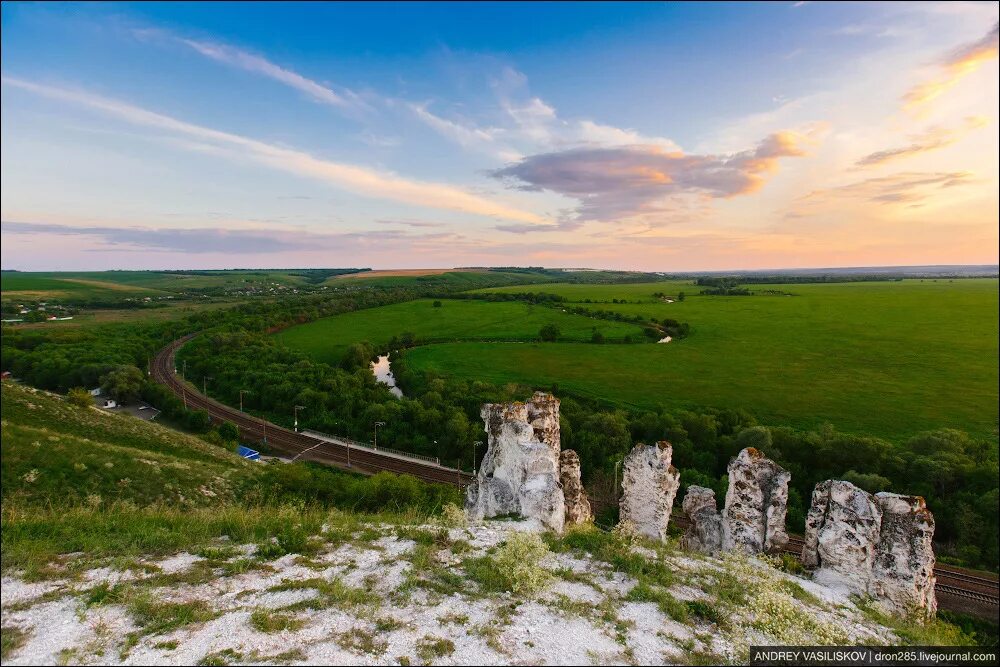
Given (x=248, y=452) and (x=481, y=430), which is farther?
(x=481, y=430)

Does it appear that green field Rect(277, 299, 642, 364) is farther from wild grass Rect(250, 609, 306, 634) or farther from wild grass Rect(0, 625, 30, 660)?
wild grass Rect(250, 609, 306, 634)

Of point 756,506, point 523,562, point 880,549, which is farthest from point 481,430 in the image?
point 523,562

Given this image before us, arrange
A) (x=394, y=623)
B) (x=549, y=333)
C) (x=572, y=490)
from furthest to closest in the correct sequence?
(x=549, y=333)
(x=572, y=490)
(x=394, y=623)

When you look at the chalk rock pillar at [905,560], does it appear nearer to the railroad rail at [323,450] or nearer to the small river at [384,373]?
the railroad rail at [323,450]

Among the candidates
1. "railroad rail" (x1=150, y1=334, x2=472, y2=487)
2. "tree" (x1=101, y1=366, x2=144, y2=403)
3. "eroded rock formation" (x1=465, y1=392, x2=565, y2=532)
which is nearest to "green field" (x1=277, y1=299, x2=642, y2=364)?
"railroad rail" (x1=150, y1=334, x2=472, y2=487)

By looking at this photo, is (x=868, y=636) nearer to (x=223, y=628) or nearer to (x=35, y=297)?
(x=223, y=628)

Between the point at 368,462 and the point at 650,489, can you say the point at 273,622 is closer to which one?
the point at 650,489
